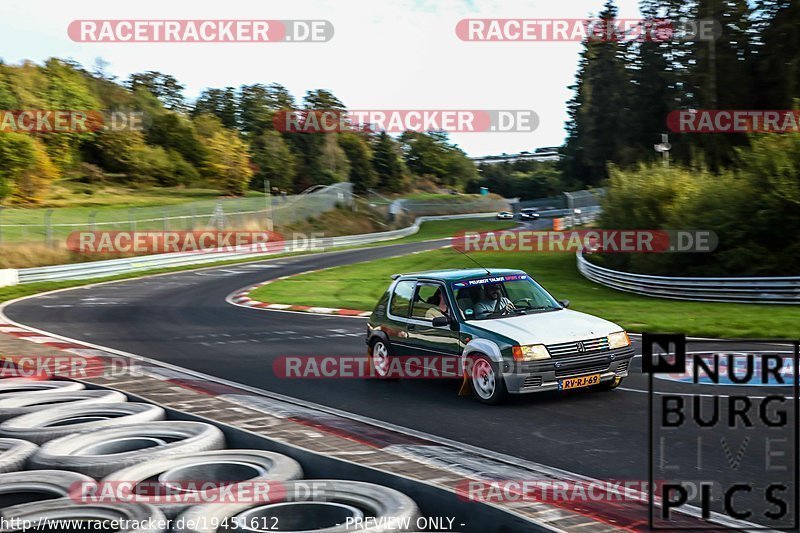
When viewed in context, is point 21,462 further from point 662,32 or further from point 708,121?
point 662,32

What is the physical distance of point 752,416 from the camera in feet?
27.6

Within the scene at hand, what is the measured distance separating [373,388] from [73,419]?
4.00 meters

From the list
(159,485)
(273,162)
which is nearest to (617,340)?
(159,485)

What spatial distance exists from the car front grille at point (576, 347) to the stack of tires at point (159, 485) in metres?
3.95

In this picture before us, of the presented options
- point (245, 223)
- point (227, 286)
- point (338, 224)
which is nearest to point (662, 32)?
point (338, 224)

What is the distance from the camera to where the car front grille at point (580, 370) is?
30.7 feet

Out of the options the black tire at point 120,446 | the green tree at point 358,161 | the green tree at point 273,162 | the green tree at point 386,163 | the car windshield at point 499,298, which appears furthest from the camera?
the green tree at point 386,163

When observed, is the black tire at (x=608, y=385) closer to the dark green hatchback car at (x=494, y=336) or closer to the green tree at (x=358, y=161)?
the dark green hatchback car at (x=494, y=336)

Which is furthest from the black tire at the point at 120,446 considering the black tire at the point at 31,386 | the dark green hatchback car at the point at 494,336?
the dark green hatchback car at the point at 494,336

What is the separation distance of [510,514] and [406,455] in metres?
2.23

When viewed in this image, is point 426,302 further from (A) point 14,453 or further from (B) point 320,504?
(B) point 320,504

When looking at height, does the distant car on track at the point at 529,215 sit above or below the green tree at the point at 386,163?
below

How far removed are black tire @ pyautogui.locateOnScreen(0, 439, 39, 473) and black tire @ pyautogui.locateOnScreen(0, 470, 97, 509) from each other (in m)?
0.47

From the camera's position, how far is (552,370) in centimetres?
930
